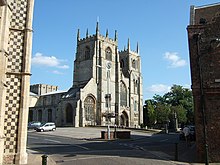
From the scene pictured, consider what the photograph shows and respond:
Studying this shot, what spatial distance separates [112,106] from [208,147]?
55.6 metres

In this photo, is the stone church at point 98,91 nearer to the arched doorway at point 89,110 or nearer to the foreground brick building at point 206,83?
the arched doorway at point 89,110

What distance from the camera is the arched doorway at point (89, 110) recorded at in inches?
2475

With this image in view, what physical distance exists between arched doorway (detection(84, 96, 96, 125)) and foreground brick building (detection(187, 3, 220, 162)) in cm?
4966

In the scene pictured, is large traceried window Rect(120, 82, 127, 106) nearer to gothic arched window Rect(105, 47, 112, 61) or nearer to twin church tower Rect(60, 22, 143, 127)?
twin church tower Rect(60, 22, 143, 127)

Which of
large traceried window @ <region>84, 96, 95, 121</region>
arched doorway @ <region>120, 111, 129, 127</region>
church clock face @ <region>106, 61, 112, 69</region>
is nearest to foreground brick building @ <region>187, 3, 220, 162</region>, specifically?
large traceried window @ <region>84, 96, 95, 121</region>

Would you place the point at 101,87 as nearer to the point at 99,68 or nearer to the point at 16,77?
the point at 99,68

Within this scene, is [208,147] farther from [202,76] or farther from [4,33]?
[4,33]

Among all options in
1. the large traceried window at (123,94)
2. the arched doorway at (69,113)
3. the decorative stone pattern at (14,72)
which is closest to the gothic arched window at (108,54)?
the large traceried window at (123,94)

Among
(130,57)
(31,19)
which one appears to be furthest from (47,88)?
(31,19)

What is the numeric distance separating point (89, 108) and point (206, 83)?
168 feet

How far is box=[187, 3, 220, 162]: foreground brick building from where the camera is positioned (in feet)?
45.0

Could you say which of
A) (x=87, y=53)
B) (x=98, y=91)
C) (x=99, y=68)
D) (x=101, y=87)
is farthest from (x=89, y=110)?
(x=87, y=53)

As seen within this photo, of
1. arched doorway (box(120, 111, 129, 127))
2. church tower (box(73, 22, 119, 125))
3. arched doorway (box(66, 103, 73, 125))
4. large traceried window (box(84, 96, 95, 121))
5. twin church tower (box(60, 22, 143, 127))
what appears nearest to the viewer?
arched doorway (box(66, 103, 73, 125))

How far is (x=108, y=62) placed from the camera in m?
71.2
